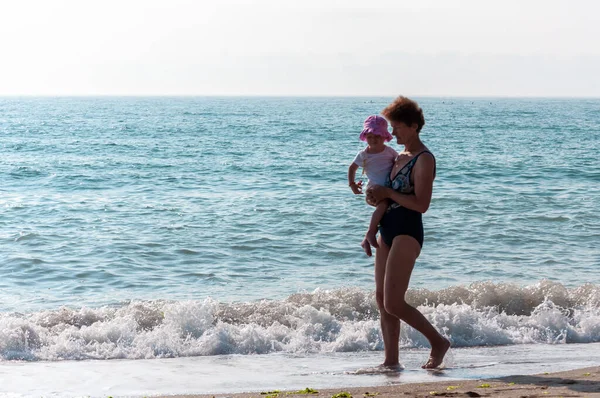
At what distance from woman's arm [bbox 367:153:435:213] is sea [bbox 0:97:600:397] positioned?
1.37m

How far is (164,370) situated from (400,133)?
298cm

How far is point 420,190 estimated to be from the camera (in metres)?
5.23

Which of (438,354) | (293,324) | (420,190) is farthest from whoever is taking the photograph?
(293,324)

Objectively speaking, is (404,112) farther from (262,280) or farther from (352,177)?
(262,280)

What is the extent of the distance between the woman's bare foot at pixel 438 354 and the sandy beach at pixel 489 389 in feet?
1.48

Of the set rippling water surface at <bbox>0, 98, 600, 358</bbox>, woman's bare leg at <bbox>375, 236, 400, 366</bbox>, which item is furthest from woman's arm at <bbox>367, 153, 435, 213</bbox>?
rippling water surface at <bbox>0, 98, 600, 358</bbox>

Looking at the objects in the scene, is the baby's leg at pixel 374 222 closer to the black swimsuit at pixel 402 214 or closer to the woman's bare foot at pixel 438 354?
the black swimsuit at pixel 402 214

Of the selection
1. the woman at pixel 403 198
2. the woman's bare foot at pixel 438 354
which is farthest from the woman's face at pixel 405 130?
the woman's bare foot at pixel 438 354

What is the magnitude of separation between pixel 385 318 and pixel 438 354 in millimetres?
539

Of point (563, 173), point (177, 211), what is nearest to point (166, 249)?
point (177, 211)

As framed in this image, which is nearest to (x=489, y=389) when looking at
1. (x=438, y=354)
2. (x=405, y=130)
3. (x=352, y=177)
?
(x=438, y=354)

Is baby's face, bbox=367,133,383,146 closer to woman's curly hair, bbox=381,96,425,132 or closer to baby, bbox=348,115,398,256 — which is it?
baby, bbox=348,115,398,256

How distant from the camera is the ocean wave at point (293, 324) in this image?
7477mm

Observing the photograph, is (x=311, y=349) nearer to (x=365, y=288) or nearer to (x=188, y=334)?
(x=188, y=334)
